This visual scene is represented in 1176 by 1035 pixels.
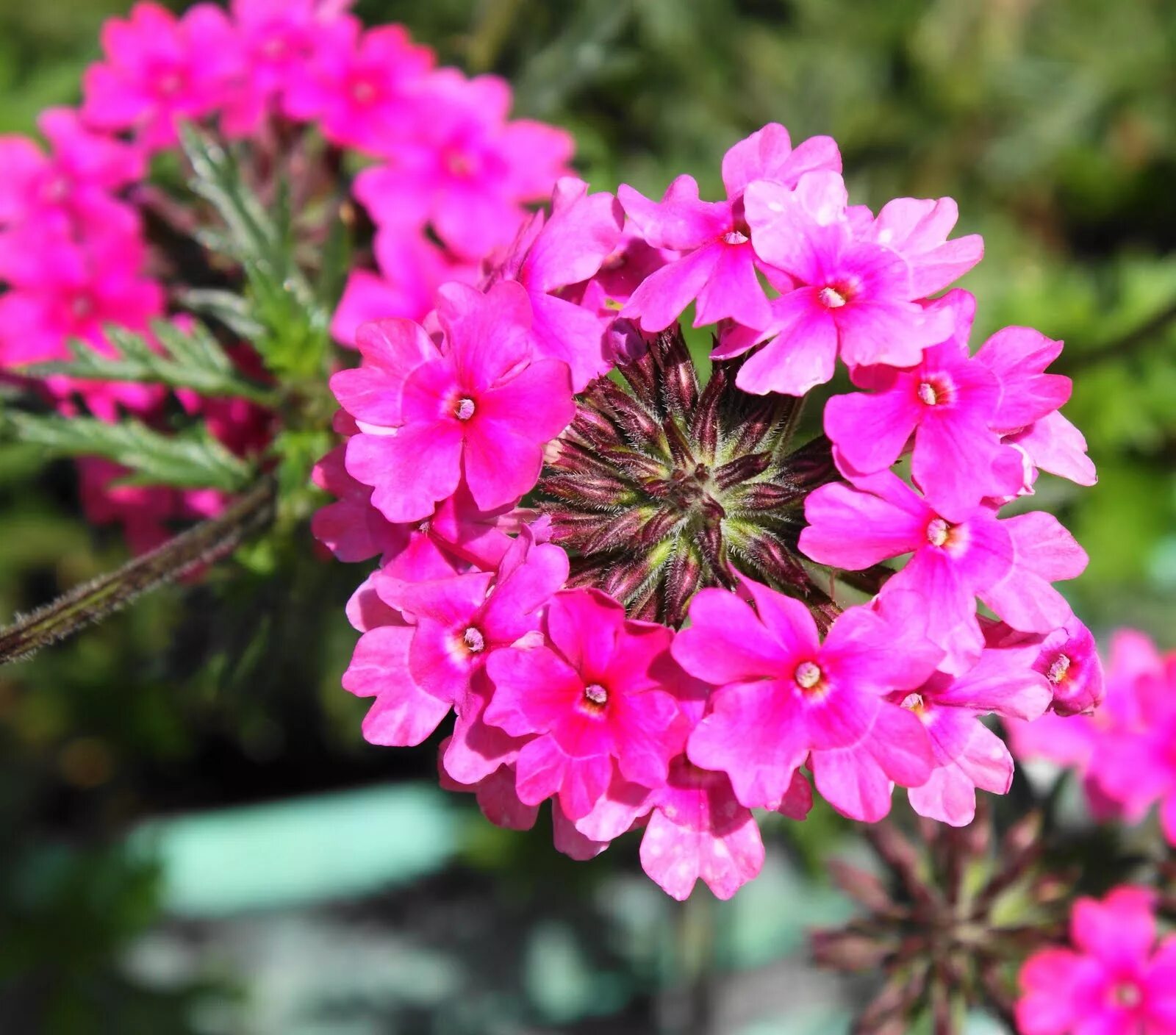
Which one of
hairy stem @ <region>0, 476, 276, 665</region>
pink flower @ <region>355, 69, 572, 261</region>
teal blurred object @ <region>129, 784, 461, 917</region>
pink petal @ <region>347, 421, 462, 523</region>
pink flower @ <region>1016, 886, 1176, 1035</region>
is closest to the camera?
pink petal @ <region>347, 421, 462, 523</region>

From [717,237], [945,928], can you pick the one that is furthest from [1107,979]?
[717,237]

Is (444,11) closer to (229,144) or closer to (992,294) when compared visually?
(229,144)

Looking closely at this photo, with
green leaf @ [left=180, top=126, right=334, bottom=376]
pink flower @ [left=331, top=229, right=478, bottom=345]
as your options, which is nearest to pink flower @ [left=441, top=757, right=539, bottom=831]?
green leaf @ [left=180, top=126, right=334, bottom=376]

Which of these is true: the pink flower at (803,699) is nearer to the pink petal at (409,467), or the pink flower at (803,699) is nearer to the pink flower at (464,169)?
the pink petal at (409,467)

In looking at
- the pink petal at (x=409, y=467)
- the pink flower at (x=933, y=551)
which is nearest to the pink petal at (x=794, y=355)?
the pink flower at (x=933, y=551)

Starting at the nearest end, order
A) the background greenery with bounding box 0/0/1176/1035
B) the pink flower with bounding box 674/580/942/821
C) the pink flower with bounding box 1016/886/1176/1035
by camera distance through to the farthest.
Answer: the pink flower with bounding box 674/580/942/821
the pink flower with bounding box 1016/886/1176/1035
the background greenery with bounding box 0/0/1176/1035

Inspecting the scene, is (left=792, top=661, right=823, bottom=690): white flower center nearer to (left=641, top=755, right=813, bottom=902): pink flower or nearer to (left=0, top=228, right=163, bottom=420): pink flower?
(left=641, top=755, right=813, bottom=902): pink flower

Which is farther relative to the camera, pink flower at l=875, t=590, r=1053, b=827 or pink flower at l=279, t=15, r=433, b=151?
pink flower at l=279, t=15, r=433, b=151

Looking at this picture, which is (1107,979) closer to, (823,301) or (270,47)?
(823,301)
